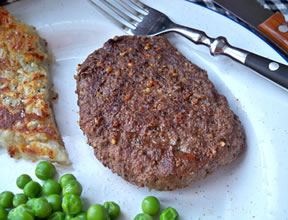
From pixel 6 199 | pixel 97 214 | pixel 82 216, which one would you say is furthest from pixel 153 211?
pixel 6 199

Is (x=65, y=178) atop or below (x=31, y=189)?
atop

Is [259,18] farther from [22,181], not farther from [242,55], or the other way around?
[22,181]

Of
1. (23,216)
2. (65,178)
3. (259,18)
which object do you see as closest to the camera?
(23,216)

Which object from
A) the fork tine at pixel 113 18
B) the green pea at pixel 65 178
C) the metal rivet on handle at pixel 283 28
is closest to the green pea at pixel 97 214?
the green pea at pixel 65 178

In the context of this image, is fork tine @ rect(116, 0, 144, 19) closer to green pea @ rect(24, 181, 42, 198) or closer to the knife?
the knife

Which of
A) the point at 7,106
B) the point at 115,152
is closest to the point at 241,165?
the point at 115,152

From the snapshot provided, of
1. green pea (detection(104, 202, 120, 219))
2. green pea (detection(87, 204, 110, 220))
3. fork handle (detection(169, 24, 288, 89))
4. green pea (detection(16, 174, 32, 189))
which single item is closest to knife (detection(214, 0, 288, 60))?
fork handle (detection(169, 24, 288, 89))

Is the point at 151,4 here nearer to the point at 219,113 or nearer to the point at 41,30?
the point at 41,30
